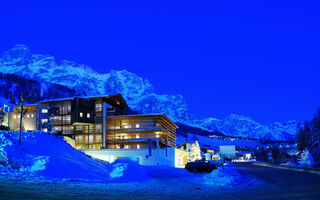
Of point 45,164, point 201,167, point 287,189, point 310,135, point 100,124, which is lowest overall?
point 201,167

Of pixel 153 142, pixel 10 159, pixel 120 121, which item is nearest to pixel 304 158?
pixel 153 142

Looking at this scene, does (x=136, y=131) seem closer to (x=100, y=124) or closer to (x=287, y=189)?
(x=100, y=124)

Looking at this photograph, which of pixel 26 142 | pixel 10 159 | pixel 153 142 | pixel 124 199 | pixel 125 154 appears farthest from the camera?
pixel 153 142

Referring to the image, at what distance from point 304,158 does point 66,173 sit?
165ft

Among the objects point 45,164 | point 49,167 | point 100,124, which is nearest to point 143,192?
point 49,167

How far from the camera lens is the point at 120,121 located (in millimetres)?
74500

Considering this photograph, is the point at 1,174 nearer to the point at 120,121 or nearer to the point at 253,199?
the point at 253,199

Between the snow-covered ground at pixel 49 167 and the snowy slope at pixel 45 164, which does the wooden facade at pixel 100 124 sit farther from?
the snowy slope at pixel 45 164

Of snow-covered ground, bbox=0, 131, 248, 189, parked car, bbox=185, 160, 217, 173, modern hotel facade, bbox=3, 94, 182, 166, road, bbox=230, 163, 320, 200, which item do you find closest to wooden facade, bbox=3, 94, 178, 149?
modern hotel facade, bbox=3, 94, 182, 166

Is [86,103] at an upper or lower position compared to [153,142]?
upper

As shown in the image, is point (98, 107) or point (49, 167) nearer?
point (49, 167)

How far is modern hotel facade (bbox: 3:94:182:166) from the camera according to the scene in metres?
72.2

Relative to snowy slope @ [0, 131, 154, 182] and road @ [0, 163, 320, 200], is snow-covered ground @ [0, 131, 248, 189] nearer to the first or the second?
snowy slope @ [0, 131, 154, 182]

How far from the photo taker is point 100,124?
73812mm
